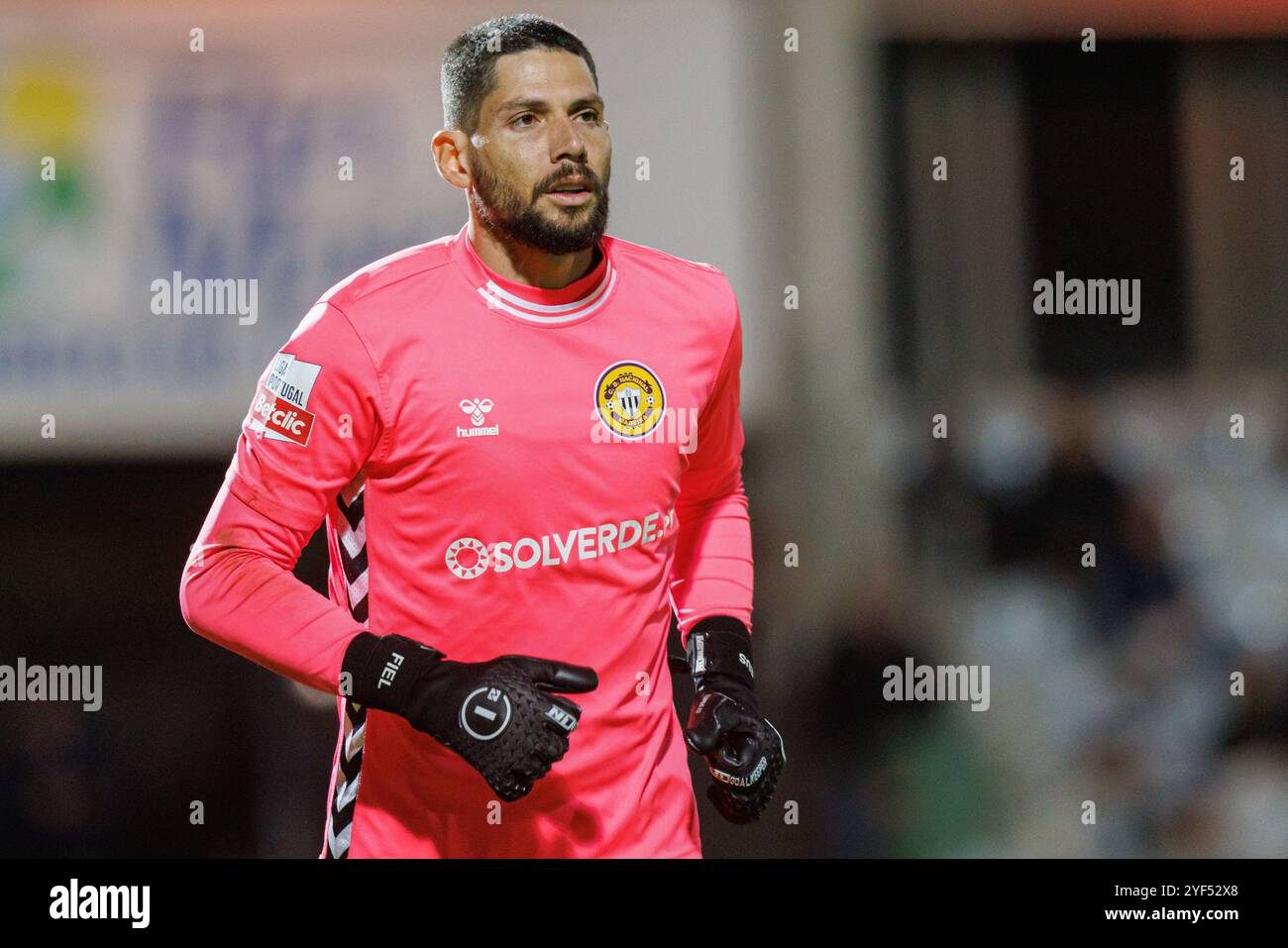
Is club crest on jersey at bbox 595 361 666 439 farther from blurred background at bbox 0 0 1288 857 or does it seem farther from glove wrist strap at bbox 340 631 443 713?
blurred background at bbox 0 0 1288 857

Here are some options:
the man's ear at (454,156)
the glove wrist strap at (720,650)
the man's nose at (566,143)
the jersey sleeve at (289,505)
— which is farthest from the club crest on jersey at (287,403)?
the glove wrist strap at (720,650)

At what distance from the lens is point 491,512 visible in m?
2.56

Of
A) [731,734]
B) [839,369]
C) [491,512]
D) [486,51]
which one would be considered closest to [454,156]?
[486,51]

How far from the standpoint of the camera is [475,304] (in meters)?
2.63

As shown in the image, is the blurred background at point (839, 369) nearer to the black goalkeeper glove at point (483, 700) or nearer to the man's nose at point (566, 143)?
the man's nose at point (566, 143)

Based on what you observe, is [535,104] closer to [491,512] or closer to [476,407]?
[476,407]

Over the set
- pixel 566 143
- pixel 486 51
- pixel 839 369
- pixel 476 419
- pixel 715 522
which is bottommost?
pixel 715 522

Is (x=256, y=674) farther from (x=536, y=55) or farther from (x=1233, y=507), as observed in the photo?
(x=1233, y=507)

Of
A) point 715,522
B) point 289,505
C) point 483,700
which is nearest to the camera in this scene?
point 483,700

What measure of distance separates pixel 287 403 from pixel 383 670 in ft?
1.74

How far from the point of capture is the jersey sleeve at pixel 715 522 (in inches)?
113
